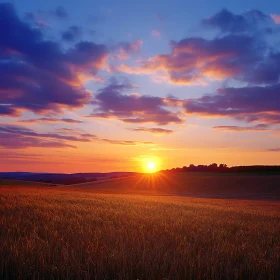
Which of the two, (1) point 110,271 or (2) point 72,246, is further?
(2) point 72,246

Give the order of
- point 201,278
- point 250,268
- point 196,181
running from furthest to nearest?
point 196,181
point 250,268
point 201,278

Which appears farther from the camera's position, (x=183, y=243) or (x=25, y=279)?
(x=183, y=243)

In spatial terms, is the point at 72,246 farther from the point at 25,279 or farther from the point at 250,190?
the point at 250,190

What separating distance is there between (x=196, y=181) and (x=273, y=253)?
8096 centimetres

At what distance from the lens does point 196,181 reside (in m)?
83.9

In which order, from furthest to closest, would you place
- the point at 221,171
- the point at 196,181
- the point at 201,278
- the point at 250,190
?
the point at 221,171, the point at 196,181, the point at 250,190, the point at 201,278

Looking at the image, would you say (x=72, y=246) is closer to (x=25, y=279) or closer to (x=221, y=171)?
(x=25, y=279)

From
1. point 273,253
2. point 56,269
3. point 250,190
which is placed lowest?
point 250,190

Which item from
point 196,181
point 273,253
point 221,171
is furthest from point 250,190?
point 273,253

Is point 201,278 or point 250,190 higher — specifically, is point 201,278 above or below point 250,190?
above

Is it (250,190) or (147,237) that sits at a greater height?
(147,237)

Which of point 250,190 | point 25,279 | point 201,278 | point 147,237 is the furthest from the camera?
point 250,190

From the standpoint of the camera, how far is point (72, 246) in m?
4.74

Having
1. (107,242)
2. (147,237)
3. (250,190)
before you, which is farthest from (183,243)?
(250,190)
